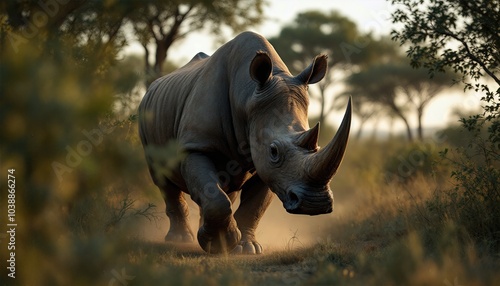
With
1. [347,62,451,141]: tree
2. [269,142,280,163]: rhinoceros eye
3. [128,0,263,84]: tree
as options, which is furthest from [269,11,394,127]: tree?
[269,142,280,163]: rhinoceros eye

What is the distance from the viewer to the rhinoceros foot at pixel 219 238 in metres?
6.64

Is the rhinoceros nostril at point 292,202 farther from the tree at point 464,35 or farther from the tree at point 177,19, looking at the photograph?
the tree at point 177,19

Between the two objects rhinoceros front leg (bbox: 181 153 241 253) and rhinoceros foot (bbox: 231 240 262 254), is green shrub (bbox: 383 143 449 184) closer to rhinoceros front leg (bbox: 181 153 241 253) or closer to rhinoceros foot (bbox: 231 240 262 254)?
rhinoceros foot (bbox: 231 240 262 254)

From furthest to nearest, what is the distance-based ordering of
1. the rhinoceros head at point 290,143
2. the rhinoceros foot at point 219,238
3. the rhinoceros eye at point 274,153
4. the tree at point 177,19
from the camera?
the tree at point 177,19 → the rhinoceros foot at point 219,238 → the rhinoceros eye at point 274,153 → the rhinoceros head at point 290,143

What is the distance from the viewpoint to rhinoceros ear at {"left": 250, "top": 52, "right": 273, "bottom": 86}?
257 inches

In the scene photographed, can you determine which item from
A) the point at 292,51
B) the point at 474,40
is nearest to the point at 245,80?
the point at 474,40

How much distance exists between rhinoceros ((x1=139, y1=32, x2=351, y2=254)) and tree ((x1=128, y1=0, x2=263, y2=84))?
10.1 metres

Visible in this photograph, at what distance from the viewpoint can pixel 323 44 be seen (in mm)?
29609

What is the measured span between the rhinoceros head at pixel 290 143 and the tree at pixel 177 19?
Answer: 11.0m

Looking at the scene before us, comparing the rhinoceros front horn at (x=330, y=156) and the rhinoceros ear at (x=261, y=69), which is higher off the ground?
the rhinoceros ear at (x=261, y=69)

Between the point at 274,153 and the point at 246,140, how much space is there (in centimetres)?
75

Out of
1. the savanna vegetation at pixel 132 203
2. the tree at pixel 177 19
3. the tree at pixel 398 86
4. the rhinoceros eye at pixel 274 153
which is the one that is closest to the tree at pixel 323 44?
the tree at pixel 398 86

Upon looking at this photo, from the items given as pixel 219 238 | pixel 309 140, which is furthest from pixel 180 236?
pixel 309 140

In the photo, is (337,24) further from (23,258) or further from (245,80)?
(23,258)
